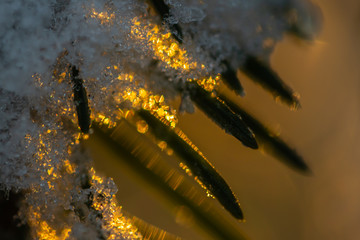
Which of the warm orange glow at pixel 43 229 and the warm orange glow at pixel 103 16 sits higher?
the warm orange glow at pixel 103 16

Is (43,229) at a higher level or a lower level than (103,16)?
lower

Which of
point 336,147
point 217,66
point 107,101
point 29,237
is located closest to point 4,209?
point 29,237

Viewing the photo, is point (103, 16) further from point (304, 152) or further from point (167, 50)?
point (304, 152)

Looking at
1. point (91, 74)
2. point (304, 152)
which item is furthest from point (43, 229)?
point (304, 152)

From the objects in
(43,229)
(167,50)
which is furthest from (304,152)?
(43,229)

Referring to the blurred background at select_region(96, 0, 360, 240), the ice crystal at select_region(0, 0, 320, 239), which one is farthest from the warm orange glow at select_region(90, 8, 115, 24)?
the blurred background at select_region(96, 0, 360, 240)

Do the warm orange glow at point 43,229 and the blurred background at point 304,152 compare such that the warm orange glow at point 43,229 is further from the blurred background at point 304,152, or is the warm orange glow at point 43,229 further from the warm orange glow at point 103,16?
the warm orange glow at point 103,16

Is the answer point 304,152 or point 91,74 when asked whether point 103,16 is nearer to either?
point 91,74

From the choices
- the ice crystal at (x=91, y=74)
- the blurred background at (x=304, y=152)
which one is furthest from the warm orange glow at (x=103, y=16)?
the blurred background at (x=304, y=152)

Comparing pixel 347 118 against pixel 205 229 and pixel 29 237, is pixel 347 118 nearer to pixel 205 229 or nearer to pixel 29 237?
pixel 205 229
